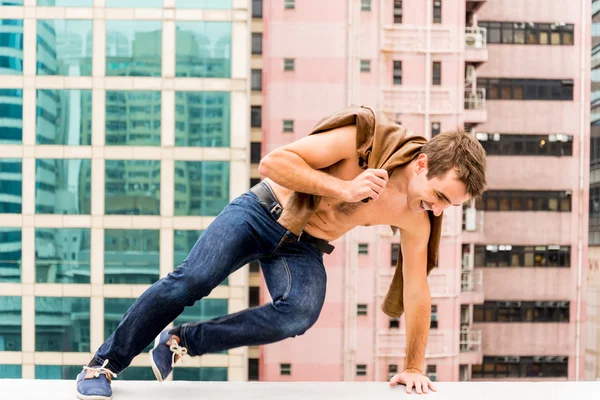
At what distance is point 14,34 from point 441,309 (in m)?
6.62

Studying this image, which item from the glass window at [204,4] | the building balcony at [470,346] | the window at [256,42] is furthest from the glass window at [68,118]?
the building balcony at [470,346]

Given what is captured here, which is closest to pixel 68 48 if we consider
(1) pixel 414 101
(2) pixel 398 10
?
(2) pixel 398 10

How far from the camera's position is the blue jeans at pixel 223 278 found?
1.80m

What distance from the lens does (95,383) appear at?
1811 millimetres

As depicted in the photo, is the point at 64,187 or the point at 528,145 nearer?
the point at 64,187

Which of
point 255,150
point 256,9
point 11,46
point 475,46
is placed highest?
point 256,9

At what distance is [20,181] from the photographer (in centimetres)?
801

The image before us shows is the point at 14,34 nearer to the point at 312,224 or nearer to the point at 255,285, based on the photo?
the point at 255,285

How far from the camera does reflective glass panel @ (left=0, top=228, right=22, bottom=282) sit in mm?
7973

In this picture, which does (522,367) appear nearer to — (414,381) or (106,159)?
(106,159)

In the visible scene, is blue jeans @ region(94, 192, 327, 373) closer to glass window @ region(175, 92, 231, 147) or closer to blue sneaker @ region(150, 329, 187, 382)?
blue sneaker @ region(150, 329, 187, 382)

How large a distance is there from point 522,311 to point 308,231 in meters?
8.13

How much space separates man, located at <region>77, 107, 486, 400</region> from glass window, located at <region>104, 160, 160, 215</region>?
6003mm

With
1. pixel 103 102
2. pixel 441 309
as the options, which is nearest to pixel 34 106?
pixel 103 102
